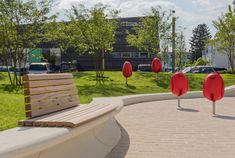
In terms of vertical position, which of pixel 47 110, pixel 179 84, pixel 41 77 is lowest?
pixel 179 84

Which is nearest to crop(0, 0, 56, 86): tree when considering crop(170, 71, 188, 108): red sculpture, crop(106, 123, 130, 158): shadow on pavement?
crop(170, 71, 188, 108): red sculpture

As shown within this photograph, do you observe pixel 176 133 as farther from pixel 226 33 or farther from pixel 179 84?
pixel 226 33

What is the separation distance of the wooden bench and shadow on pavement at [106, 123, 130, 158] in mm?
668

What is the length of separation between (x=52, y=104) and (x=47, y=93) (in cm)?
28

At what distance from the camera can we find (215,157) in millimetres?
6219

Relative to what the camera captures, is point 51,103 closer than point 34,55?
Yes

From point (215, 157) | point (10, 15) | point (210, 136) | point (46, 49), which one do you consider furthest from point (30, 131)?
point (46, 49)

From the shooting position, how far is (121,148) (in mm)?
6918

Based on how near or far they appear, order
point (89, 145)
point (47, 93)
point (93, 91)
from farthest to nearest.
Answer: point (93, 91) < point (89, 145) < point (47, 93)

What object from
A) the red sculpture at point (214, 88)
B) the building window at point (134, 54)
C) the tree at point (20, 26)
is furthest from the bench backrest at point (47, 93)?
the building window at point (134, 54)

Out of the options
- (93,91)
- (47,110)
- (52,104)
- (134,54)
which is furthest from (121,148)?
(134,54)

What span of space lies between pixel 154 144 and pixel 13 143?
3.94 metres

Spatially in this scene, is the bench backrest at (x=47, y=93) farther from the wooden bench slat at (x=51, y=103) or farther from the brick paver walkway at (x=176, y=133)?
the brick paver walkway at (x=176, y=133)

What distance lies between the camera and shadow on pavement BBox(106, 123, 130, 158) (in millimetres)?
6403
